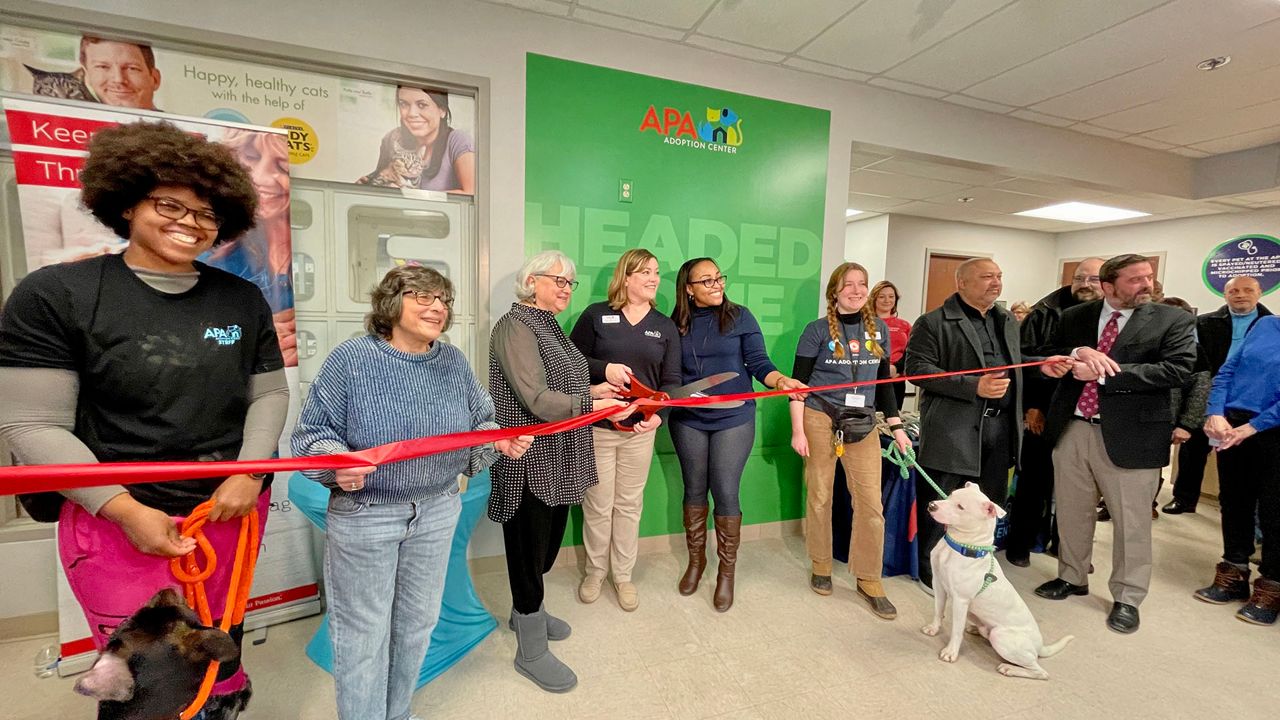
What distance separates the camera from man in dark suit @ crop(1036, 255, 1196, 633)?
2375 mm

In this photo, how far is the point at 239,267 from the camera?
228 centimetres

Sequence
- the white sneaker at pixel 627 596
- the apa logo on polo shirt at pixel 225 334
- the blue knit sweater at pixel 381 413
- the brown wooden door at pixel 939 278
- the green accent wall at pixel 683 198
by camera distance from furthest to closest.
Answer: the brown wooden door at pixel 939 278
the green accent wall at pixel 683 198
the white sneaker at pixel 627 596
the blue knit sweater at pixel 381 413
the apa logo on polo shirt at pixel 225 334

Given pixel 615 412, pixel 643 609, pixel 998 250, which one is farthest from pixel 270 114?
pixel 998 250

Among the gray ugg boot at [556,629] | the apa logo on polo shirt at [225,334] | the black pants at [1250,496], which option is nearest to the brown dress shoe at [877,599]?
the gray ugg boot at [556,629]

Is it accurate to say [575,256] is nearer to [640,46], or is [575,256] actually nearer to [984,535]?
[640,46]

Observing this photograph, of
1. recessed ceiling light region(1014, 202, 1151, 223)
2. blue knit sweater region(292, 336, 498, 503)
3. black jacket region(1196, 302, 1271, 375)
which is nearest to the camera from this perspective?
blue knit sweater region(292, 336, 498, 503)

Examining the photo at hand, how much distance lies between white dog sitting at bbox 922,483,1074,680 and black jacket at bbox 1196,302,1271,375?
281cm

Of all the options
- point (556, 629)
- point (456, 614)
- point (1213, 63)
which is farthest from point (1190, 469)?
point (456, 614)

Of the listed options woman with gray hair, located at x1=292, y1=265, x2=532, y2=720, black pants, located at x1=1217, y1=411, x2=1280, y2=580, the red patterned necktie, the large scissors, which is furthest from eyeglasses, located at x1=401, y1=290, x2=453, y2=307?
black pants, located at x1=1217, y1=411, x2=1280, y2=580

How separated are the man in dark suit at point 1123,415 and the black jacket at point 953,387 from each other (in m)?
0.27

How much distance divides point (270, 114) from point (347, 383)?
1.85 m

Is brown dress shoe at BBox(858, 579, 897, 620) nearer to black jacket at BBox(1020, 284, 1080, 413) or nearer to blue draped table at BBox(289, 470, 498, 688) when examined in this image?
black jacket at BBox(1020, 284, 1080, 413)

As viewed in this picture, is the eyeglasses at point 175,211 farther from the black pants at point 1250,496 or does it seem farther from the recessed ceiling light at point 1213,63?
the recessed ceiling light at point 1213,63

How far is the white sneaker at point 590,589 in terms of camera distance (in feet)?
8.68
